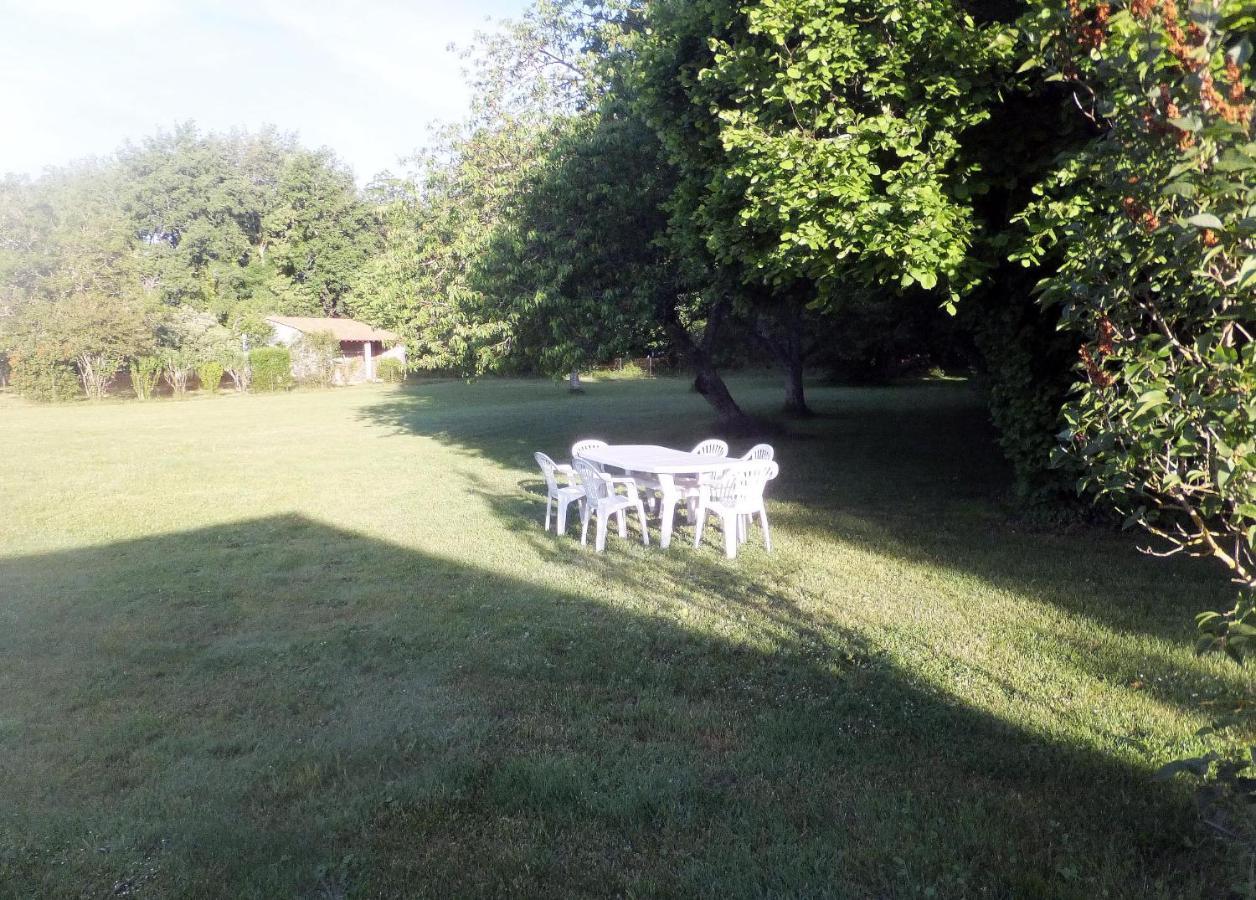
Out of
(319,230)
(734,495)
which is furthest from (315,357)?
(734,495)

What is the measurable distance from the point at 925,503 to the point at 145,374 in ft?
118

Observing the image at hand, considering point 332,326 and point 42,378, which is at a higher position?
point 332,326

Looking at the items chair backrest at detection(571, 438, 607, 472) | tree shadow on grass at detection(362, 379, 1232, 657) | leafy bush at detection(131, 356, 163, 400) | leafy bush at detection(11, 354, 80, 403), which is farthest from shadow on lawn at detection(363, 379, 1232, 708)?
leafy bush at detection(11, 354, 80, 403)

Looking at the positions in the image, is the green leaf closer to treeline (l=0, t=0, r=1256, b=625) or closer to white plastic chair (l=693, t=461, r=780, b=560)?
treeline (l=0, t=0, r=1256, b=625)

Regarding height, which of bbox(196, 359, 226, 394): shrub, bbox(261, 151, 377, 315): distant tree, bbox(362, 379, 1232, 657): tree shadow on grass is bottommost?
bbox(362, 379, 1232, 657): tree shadow on grass

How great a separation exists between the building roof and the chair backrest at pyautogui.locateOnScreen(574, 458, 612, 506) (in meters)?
37.7

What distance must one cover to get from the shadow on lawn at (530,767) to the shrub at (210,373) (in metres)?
36.0

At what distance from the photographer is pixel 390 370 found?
1886 inches

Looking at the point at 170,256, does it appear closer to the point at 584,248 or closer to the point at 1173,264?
the point at 584,248

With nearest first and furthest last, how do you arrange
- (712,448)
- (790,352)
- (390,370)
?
(712,448) < (790,352) < (390,370)

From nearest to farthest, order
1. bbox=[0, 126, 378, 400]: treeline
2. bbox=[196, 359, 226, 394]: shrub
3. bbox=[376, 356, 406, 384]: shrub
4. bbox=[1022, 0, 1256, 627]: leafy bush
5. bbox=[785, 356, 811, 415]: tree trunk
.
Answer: bbox=[1022, 0, 1256, 627]: leafy bush
bbox=[785, 356, 811, 415]: tree trunk
bbox=[0, 126, 378, 400]: treeline
bbox=[196, 359, 226, 394]: shrub
bbox=[376, 356, 406, 384]: shrub

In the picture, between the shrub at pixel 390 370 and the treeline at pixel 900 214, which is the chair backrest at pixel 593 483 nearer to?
the treeline at pixel 900 214

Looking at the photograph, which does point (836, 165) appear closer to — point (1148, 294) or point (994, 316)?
point (994, 316)

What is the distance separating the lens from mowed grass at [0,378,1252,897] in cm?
327
